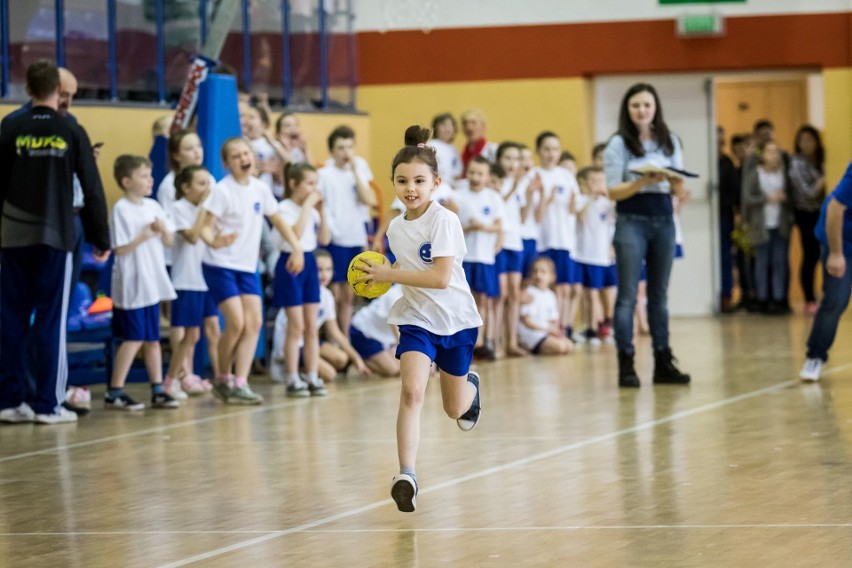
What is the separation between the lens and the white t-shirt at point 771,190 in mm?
16250

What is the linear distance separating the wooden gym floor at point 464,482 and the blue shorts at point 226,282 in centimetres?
74

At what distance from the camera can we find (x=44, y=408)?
828 cm

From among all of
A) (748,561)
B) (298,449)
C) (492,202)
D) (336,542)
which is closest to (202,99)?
(492,202)

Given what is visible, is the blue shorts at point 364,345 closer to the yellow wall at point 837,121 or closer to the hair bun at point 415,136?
the hair bun at point 415,136

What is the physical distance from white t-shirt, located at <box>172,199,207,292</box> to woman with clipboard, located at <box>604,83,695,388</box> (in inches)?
109

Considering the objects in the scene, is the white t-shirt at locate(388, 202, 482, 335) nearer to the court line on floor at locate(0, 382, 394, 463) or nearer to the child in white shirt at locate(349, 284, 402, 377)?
the court line on floor at locate(0, 382, 394, 463)

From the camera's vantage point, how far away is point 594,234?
13.6m

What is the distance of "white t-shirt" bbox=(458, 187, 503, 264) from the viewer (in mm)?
11773

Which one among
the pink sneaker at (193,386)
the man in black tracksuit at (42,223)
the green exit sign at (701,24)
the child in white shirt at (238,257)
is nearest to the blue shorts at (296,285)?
the child in white shirt at (238,257)

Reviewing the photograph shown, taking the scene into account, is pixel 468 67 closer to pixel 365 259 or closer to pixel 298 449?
pixel 298 449

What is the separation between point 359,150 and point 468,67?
2.63m

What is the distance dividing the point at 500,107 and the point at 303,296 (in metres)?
7.46

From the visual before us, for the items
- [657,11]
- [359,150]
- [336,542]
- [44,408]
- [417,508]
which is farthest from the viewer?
[657,11]

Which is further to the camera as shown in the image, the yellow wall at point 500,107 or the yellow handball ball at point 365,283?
the yellow wall at point 500,107
